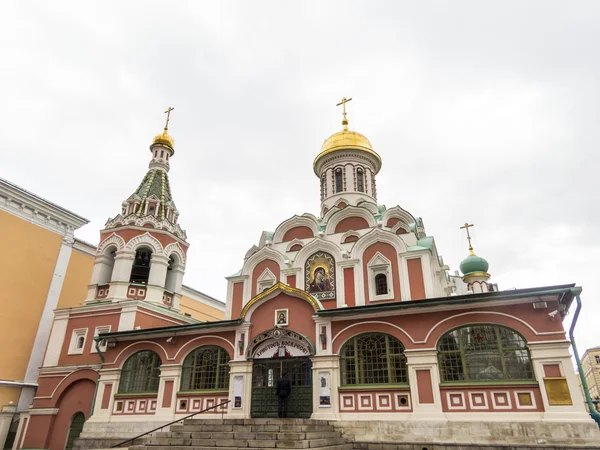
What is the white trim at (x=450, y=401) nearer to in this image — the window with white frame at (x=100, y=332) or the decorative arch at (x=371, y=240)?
the decorative arch at (x=371, y=240)

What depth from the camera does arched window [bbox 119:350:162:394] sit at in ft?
45.3

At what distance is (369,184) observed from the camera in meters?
20.6

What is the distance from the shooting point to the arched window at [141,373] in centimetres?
1381

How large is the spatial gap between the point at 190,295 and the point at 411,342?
72.1 feet

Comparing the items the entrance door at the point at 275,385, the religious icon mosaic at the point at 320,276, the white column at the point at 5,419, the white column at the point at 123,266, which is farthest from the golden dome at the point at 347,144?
the white column at the point at 5,419

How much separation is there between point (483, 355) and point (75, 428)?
44.7 ft

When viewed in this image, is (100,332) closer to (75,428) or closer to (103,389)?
(103,389)

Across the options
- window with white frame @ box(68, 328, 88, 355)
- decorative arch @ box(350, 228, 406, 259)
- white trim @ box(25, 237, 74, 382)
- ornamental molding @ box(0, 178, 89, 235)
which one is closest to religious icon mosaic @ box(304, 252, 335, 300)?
decorative arch @ box(350, 228, 406, 259)

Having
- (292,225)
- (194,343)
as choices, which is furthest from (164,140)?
(194,343)

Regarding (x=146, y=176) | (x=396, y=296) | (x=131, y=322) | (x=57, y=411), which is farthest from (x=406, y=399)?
(x=146, y=176)

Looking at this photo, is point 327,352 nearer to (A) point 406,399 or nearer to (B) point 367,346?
(B) point 367,346

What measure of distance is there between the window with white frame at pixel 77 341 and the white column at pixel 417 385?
12384mm

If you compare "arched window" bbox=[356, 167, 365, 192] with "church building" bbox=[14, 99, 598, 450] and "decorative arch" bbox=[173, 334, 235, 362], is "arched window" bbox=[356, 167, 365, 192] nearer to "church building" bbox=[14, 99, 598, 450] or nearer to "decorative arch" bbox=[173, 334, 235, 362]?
"church building" bbox=[14, 99, 598, 450]

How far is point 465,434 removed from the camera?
31.7 feet
